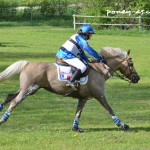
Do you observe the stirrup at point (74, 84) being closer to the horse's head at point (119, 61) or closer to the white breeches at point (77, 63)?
the white breeches at point (77, 63)

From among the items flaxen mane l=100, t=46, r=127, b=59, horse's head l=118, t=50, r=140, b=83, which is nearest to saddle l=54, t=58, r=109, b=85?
flaxen mane l=100, t=46, r=127, b=59

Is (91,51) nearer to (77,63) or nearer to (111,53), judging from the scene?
(77,63)

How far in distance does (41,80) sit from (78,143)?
2217 mm

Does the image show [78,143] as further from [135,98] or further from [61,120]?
[135,98]

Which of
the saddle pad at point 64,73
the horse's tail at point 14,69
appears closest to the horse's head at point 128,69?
the saddle pad at point 64,73

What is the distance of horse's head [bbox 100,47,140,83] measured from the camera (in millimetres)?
14914

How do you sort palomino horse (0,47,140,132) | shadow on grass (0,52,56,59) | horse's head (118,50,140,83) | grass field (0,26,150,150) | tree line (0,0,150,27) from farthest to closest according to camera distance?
tree line (0,0,150,27), shadow on grass (0,52,56,59), horse's head (118,50,140,83), palomino horse (0,47,140,132), grass field (0,26,150,150)

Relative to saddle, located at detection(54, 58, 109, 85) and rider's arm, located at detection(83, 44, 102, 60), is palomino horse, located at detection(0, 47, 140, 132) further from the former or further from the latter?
rider's arm, located at detection(83, 44, 102, 60)

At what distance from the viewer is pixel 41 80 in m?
14.2

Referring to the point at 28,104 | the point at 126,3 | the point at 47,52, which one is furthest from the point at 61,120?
the point at 126,3

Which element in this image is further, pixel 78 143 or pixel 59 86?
pixel 59 86

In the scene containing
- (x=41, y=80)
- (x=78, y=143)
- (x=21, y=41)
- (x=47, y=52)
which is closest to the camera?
(x=78, y=143)

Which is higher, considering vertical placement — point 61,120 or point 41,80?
point 41,80

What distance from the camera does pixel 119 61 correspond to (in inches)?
591
